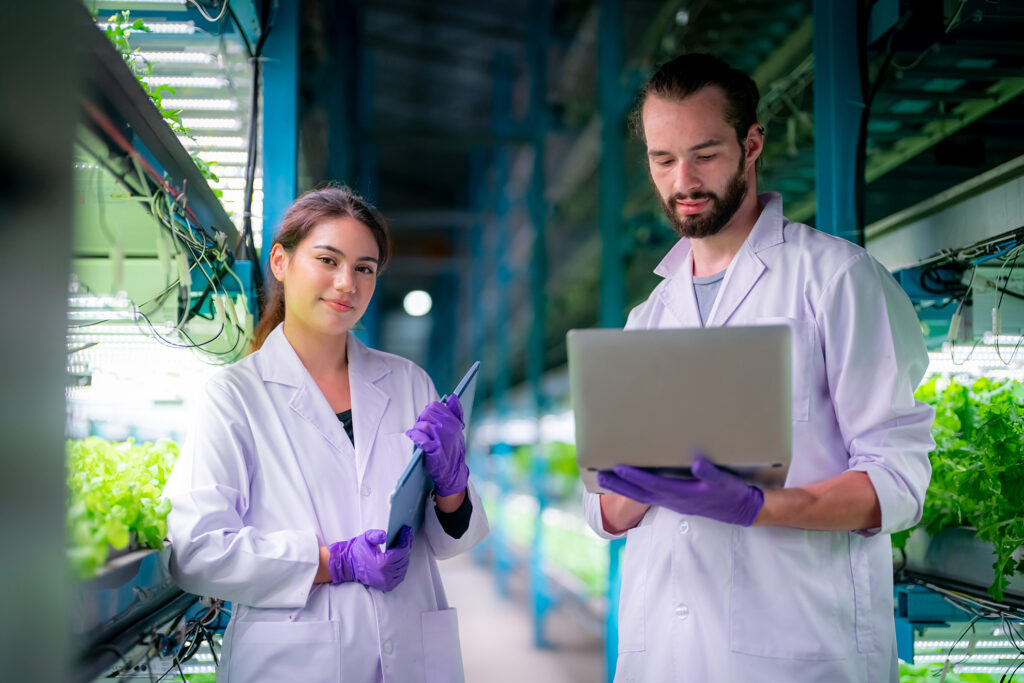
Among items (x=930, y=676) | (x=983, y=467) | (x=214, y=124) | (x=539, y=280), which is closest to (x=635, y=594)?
(x=983, y=467)

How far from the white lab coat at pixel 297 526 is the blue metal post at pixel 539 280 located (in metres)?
5.31

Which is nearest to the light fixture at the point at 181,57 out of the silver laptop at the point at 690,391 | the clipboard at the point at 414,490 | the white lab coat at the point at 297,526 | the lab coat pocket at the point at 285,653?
the white lab coat at the point at 297,526

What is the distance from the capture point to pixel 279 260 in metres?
2.12

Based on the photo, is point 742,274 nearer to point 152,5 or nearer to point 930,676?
point 930,676

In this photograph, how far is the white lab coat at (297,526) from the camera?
1.71 metres

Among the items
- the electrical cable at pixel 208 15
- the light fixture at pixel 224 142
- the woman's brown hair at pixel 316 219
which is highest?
the electrical cable at pixel 208 15

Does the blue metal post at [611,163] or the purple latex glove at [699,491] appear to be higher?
the blue metal post at [611,163]

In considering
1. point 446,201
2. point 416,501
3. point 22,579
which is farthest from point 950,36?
point 446,201

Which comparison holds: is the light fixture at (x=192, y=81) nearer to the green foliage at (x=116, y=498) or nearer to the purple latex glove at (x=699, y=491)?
the green foliage at (x=116, y=498)

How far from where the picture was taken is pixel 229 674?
70.1 inches

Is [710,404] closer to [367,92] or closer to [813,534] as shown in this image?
[813,534]

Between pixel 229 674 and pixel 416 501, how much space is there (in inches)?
20.5

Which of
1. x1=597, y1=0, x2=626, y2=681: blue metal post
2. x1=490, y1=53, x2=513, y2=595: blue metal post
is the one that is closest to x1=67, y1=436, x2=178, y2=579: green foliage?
x1=597, y1=0, x2=626, y2=681: blue metal post

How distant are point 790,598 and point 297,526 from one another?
1.02 m
